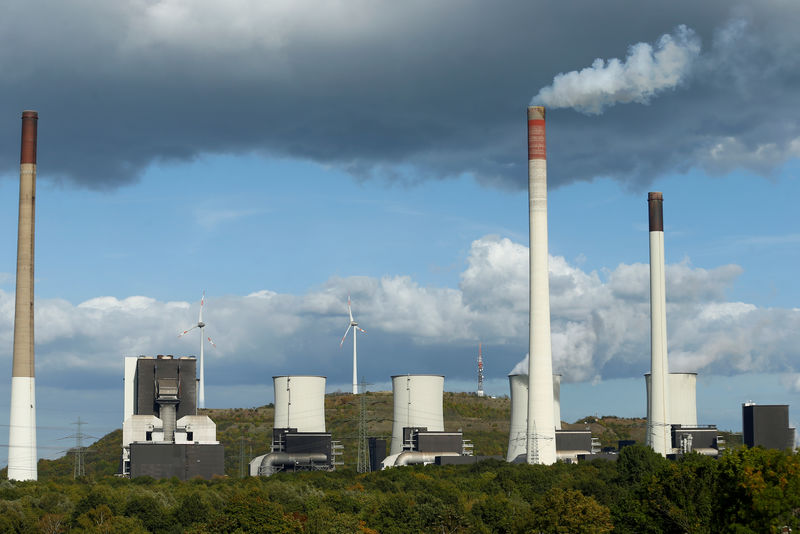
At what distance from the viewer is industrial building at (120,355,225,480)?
355 ft

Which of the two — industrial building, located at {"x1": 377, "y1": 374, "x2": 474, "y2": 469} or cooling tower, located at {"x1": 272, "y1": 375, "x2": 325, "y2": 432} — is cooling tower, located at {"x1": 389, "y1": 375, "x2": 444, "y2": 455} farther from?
cooling tower, located at {"x1": 272, "y1": 375, "x2": 325, "y2": 432}

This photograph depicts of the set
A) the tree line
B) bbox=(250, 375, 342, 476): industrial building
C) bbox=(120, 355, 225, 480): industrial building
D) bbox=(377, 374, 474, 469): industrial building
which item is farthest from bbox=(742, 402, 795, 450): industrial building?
bbox=(120, 355, 225, 480): industrial building

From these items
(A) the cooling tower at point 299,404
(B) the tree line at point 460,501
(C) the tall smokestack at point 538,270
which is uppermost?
(C) the tall smokestack at point 538,270

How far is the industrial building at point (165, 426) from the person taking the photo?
10812 centimetres

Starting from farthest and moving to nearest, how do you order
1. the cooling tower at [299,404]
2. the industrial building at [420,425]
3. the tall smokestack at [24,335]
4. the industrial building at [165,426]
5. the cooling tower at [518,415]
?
the cooling tower at [299,404] < the industrial building at [420,425] < the cooling tower at [518,415] < the industrial building at [165,426] < the tall smokestack at [24,335]

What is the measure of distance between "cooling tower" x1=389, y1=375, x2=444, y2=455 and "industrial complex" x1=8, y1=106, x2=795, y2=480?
113 mm

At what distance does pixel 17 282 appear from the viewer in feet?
321

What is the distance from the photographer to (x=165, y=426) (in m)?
115

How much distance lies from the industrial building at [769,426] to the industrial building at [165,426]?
5875cm

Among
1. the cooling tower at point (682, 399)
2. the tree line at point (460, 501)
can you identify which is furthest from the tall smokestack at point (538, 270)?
the cooling tower at point (682, 399)

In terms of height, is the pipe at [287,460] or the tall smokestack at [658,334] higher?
the tall smokestack at [658,334]

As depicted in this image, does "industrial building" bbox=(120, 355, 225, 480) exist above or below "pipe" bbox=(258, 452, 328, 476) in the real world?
above

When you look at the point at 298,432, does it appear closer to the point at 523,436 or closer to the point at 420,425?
the point at 420,425

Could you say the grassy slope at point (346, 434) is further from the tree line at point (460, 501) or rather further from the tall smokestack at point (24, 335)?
the tree line at point (460, 501)
